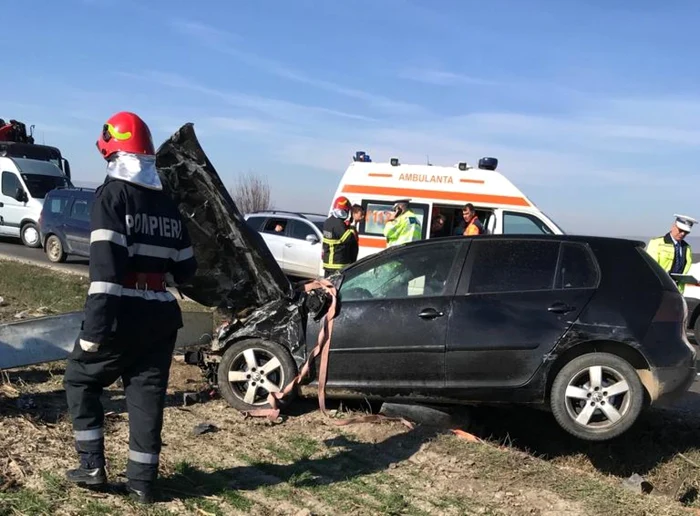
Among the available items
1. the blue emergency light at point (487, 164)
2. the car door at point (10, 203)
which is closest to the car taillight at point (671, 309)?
the blue emergency light at point (487, 164)

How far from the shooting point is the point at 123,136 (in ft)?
11.3

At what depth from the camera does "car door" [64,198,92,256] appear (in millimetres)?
15461

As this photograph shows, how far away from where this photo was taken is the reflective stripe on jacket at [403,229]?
377 inches

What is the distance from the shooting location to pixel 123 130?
3439mm

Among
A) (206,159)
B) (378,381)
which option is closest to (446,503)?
(378,381)

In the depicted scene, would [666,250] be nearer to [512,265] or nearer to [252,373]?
[512,265]

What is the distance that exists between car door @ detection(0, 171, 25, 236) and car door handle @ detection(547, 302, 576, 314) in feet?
57.8

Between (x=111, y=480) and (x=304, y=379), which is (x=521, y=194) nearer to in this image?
(x=304, y=379)

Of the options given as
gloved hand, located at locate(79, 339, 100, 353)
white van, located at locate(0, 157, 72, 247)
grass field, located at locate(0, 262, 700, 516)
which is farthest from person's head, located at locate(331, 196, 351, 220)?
white van, located at locate(0, 157, 72, 247)

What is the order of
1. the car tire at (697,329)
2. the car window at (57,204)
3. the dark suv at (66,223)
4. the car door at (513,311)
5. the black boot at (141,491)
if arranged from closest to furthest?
1. the black boot at (141,491)
2. the car door at (513,311)
3. the car tire at (697,329)
4. the dark suv at (66,223)
5. the car window at (57,204)

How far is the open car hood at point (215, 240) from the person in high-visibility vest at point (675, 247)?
209 inches

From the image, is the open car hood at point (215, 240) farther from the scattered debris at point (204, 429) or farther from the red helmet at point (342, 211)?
the red helmet at point (342, 211)

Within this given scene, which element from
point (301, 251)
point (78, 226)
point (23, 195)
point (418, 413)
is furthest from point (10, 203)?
point (418, 413)

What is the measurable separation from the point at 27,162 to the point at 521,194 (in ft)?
48.7
